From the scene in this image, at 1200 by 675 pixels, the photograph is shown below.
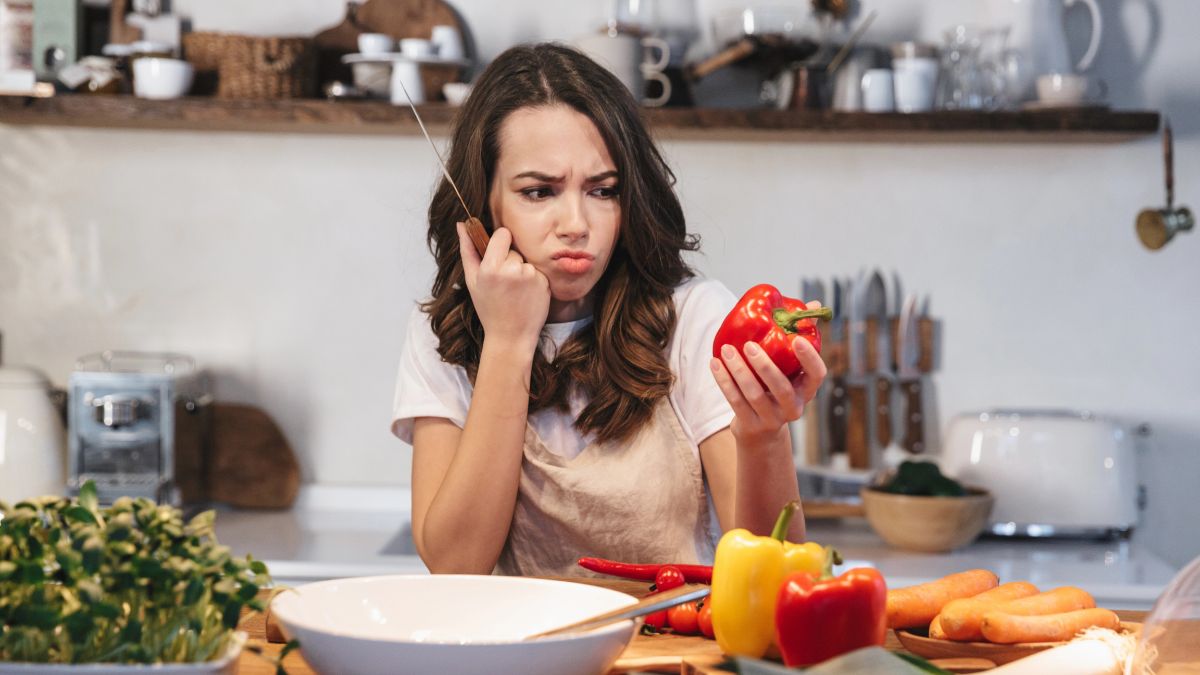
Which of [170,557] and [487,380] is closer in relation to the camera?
[170,557]

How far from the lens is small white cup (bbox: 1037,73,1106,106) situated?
8.21ft

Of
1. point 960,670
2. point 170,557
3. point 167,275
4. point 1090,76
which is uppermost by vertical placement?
point 1090,76

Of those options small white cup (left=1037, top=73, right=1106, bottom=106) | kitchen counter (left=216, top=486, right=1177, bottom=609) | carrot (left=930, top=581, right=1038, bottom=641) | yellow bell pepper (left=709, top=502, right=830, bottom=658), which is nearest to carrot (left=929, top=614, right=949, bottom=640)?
carrot (left=930, top=581, right=1038, bottom=641)

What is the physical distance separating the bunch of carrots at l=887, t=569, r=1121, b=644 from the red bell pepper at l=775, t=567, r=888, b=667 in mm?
148

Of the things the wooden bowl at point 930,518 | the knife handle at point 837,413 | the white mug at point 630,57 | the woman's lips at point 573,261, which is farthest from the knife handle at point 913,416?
the woman's lips at point 573,261

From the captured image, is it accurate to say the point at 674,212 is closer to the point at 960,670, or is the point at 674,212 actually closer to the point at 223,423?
the point at 960,670

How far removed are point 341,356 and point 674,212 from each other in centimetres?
135

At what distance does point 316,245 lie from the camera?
2742 millimetres

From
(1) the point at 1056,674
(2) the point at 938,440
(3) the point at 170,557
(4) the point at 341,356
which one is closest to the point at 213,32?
(4) the point at 341,356

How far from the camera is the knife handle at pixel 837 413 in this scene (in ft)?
8.73

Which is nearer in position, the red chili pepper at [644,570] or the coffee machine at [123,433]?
the red chili pepper at [644,570]

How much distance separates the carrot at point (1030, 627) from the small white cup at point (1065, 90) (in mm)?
1742

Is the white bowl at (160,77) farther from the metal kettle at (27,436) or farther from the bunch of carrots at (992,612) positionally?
the bunch of carrots at (992,612)

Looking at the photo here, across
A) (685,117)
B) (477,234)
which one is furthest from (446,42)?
(477,234)
